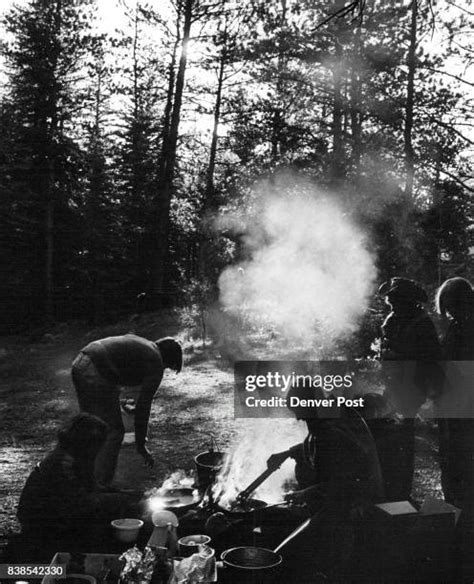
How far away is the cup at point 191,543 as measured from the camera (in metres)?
3.51

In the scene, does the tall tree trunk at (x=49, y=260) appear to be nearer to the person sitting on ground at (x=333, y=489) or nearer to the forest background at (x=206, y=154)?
the forest background at (x=206, y=154)

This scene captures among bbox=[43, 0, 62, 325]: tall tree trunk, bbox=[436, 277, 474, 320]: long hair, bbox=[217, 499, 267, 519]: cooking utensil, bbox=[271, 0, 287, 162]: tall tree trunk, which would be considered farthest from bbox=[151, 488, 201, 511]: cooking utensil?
bbox=[43, 0, 62, 325]: tall tree trunk

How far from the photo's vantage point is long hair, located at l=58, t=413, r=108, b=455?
155 inches

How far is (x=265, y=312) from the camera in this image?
14.2 meters

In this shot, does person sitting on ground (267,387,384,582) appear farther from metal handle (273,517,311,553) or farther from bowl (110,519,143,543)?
bowl (110,519,143,543)

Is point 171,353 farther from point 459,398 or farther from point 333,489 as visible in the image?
point 459,398

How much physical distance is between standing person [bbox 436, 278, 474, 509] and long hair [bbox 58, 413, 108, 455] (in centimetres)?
305

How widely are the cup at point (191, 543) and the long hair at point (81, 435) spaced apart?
90 centimetres

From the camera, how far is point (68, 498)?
12.5 ft

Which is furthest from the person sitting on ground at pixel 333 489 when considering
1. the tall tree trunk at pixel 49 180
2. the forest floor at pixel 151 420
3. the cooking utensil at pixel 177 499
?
the tall tree trunk at pixel 49 180

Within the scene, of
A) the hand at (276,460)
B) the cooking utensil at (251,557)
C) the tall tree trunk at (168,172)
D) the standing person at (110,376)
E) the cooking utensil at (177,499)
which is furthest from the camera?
the tall tree trunk at (168,172)

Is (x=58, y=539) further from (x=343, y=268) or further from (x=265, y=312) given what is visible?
(x=265, y=312)

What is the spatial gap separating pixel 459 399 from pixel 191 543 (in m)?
2.78

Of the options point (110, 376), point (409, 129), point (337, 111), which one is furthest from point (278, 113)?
point (110, 376)
